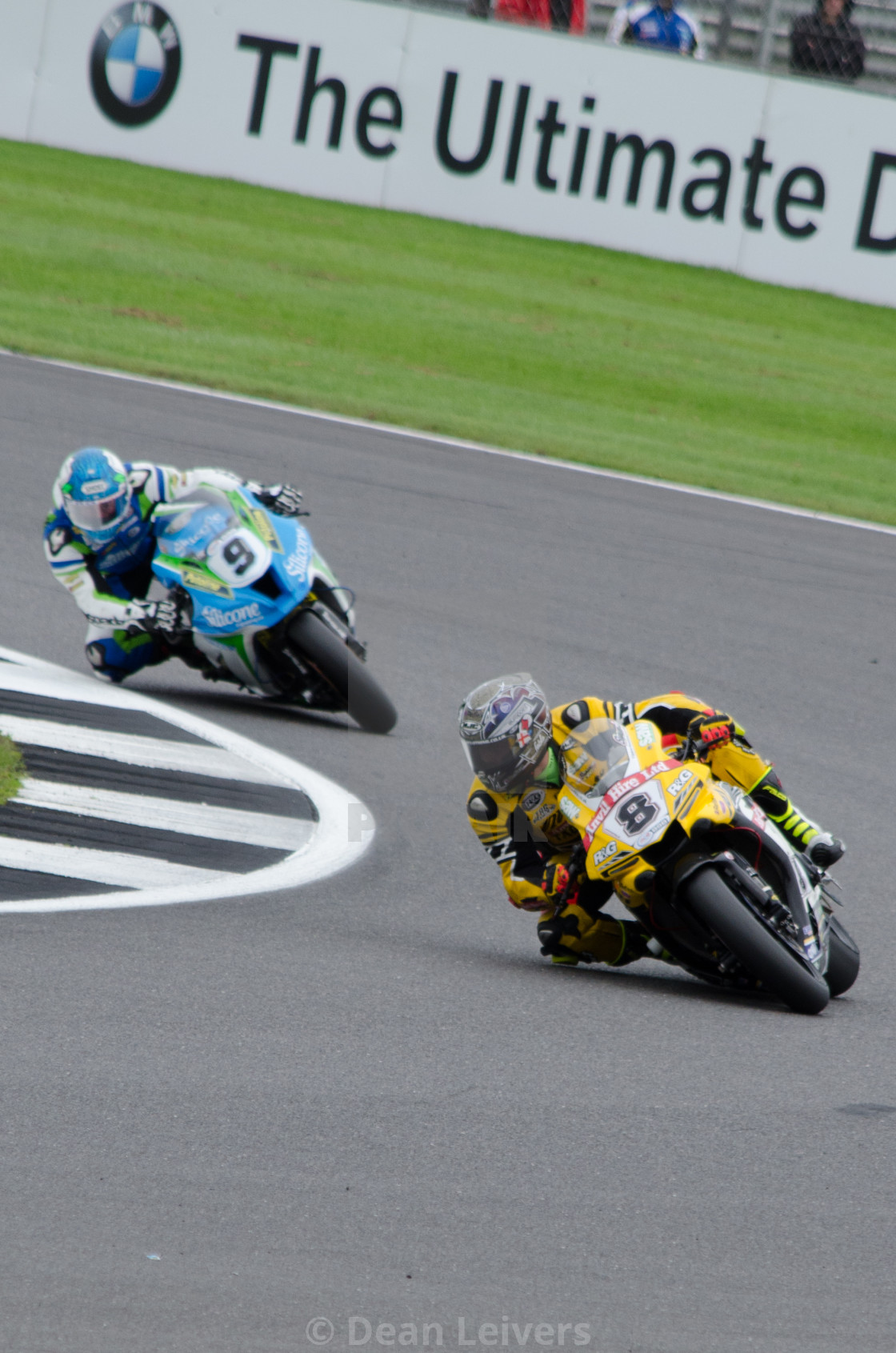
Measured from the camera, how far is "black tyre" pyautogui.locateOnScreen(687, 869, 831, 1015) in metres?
5.92

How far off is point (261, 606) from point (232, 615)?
0.17 meters

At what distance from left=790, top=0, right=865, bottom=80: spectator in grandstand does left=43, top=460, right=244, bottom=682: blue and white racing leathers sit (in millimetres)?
12409

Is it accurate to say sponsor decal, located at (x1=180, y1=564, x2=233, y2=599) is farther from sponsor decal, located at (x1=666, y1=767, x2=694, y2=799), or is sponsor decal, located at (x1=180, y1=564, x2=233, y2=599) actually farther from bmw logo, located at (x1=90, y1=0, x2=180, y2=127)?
bmw logo, located at (x1=90, y1=0, x2=180, y2=127)

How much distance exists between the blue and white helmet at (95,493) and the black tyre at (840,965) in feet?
16.4

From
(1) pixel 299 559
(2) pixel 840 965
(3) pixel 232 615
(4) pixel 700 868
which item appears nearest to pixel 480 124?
(1) pixel 299 559

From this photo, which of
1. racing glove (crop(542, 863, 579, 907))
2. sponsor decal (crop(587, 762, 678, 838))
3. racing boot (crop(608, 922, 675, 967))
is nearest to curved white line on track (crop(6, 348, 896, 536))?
racing boot (crop(608, 922, 675, 967))

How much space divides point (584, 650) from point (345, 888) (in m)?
3.98

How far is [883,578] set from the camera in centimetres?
1309

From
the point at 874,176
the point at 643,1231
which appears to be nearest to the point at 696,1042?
the point at 643,1231

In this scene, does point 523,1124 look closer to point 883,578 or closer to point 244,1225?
point 244,1225

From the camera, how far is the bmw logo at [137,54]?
21156 millimetres

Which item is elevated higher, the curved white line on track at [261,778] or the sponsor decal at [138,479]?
the sponsor decal at [138,479]

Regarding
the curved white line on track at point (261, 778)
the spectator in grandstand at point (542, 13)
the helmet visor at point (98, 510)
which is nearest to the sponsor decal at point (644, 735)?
the curved white line on track at point (261, 778)

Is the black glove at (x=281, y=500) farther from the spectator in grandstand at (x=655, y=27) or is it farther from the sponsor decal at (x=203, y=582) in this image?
the spectator in grandstand at (x=655, y=27)
